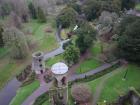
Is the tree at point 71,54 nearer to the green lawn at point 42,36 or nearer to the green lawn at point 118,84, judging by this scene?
the green lawn at point 118,84

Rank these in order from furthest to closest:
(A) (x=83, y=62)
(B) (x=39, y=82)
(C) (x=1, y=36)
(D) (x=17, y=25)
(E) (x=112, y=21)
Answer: (D) (x=17, y=25), (E) (x=112, y=21), (C) (x=1, y=36), (A) (x=83, y=62), (B) (x=39, y=82)

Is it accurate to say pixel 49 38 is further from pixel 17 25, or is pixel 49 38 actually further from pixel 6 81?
pixel 6 81

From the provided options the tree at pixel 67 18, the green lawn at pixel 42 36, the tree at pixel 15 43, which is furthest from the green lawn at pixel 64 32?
the tree at pixel 15 43

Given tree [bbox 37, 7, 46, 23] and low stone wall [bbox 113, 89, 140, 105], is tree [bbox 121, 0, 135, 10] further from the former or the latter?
low stone wall [bbox 113, 89, 140, 105]

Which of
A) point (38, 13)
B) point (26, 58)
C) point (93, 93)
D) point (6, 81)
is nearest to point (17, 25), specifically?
point (38, 13)

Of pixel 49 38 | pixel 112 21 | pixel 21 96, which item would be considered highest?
pixel 112 21

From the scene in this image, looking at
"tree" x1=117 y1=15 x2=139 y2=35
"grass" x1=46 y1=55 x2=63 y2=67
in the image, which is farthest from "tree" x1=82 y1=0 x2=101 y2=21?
"grass" x1=46 y1=55 x2=63 y2=67

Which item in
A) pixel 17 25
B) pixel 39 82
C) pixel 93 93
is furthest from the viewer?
pixel 17 25
